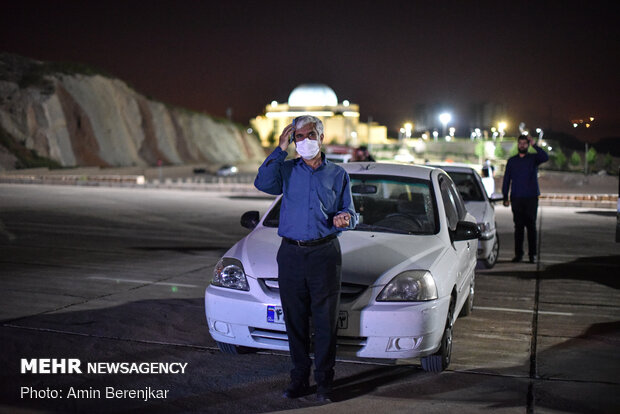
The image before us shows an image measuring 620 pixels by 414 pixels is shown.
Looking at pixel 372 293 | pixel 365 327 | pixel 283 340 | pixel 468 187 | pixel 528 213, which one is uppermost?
pixel 468 187

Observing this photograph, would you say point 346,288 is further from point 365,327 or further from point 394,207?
point 394,207

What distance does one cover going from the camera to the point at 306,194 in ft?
16.0

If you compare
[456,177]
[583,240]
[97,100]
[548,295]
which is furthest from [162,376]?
[97,100]

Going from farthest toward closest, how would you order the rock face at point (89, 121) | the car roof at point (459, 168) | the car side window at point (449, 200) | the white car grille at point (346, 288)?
the rock face at point (89, 121), the car roof at point (459, 168), the car side window at point (449, 200), the white car grille at point (346, 288)

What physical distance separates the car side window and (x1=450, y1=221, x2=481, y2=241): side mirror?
267 millimetres

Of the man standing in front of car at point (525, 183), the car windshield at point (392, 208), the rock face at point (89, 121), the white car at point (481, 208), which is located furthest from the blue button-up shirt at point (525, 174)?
the rock face at point (89, 121)

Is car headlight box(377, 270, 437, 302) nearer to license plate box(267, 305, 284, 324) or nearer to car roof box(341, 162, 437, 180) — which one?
license plate box(267, 305, 284, 324)

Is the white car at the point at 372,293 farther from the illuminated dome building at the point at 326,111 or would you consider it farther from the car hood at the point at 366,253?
the illuminated dome building at the point at 326,111

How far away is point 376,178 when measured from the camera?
710 centimetres

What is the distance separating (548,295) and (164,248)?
6.64 m

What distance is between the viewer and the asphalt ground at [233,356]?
499 centimetres

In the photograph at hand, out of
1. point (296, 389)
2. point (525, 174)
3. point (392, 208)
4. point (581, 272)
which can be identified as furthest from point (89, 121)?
point (296, 389)

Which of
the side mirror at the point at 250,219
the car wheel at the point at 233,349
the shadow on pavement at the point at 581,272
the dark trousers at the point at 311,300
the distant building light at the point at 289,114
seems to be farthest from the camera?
the distant building light at the point at 289,114

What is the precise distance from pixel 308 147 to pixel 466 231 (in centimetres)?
218
